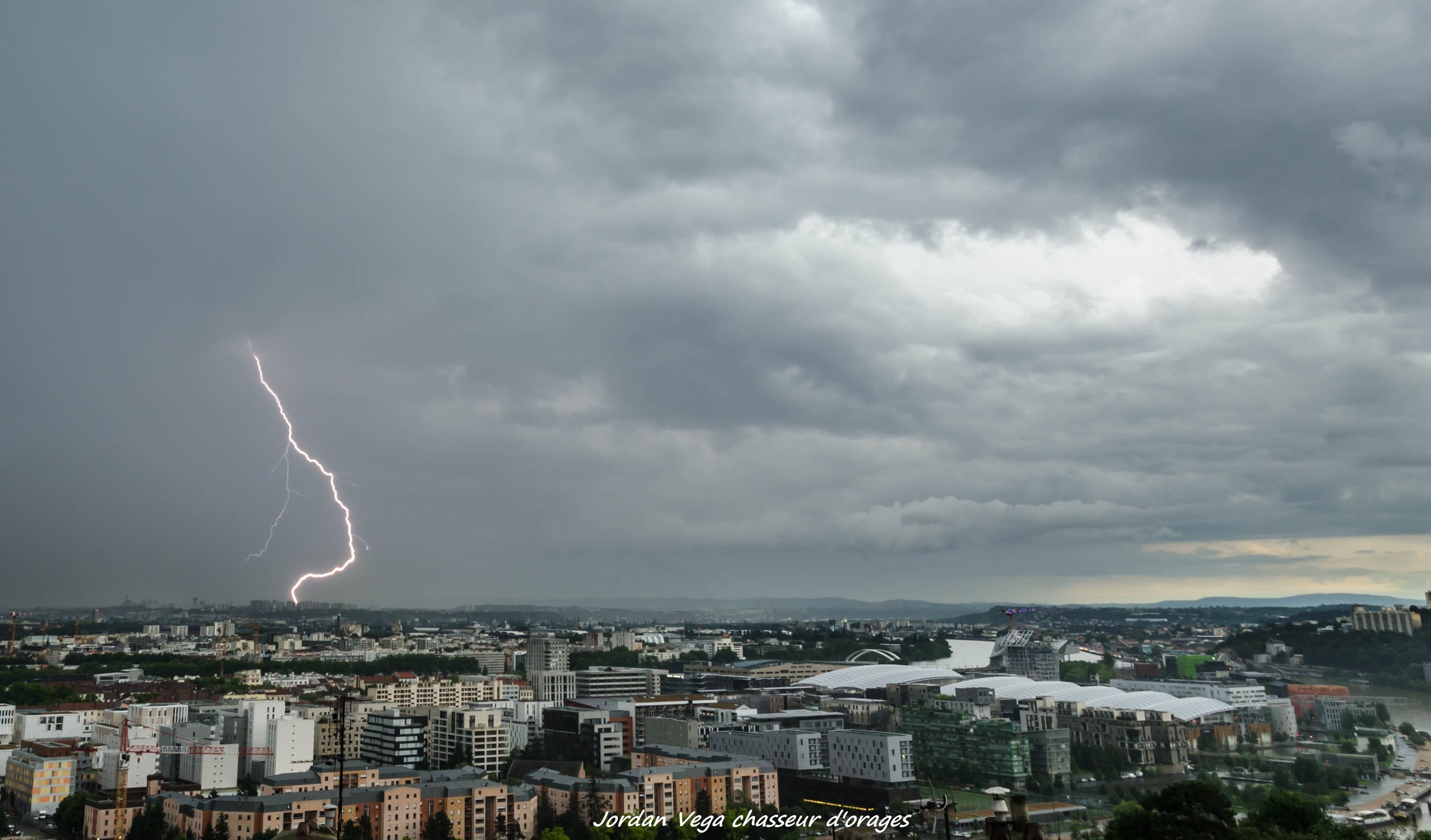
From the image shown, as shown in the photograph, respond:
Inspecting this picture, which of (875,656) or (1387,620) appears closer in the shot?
(1387,620)

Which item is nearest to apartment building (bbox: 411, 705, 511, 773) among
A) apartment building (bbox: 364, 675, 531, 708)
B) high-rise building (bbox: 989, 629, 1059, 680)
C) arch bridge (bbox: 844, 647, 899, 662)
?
apartment building (bbox: 364, 675, 531, 708)

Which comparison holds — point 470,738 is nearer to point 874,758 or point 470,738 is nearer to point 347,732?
point 347,732

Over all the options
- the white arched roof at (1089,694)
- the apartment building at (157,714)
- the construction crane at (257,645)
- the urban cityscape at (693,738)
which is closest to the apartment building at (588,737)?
the urban cityscape at (693,738)

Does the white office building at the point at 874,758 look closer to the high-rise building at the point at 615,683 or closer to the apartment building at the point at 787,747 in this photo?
the apartment building at the point at 787,747

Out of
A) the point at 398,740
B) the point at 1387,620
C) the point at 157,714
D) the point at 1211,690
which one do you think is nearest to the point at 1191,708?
the point at 1211,690

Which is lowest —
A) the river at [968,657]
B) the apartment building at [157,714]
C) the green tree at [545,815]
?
the river at [968,657]

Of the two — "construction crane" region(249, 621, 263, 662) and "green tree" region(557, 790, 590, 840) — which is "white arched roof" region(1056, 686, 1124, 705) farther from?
"construction crane" region(249, 621, 263, 662)
